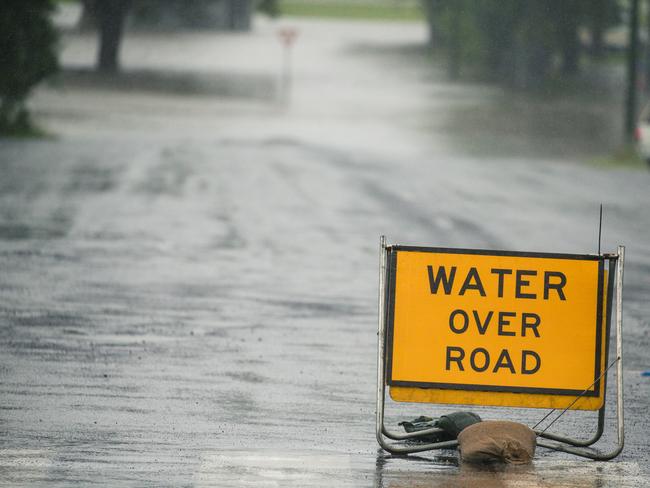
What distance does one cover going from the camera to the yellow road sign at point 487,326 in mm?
8562

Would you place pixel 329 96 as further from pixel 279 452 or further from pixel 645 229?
pixel 279 452

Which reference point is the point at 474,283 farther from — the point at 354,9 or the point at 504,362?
the point at 354,9

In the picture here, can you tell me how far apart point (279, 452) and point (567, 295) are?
176cm

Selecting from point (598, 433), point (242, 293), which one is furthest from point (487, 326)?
point (242, 293)

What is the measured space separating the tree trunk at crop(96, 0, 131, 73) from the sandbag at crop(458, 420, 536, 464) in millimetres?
Result: 66520

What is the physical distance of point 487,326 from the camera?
856 cm

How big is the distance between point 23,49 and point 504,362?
3605cm

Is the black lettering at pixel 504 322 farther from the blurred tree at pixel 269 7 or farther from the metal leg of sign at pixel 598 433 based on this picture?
the blurred tree at pixel 269 7

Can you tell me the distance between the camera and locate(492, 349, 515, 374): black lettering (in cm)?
855

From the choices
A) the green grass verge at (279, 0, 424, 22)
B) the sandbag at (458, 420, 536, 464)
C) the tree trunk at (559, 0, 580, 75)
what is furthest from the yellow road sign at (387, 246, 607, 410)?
the green grass verge at (279, 0, 424, 22)

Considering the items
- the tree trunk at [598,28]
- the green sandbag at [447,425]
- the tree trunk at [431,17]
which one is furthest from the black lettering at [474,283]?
the tree trunk at [431,17]

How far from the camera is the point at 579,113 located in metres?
67.8

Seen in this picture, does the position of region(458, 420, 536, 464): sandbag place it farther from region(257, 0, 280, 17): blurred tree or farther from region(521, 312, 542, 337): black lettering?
region(257, 0, 280, 17): blurred tree

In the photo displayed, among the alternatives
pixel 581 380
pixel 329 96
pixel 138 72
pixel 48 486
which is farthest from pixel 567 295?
pixel 138 72
